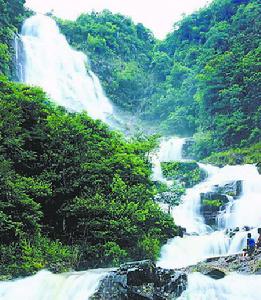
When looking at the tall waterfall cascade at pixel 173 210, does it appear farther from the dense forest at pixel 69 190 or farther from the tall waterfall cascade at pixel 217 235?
the dense forest at pixel 69 190

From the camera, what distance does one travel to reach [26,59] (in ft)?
129

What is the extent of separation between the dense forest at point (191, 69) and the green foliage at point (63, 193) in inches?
783

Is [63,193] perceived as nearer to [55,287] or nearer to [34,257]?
[34,257]

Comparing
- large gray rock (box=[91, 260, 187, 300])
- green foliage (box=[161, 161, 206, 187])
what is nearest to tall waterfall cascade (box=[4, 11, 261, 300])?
large gray rock (box=[91, 260, 187, 300])

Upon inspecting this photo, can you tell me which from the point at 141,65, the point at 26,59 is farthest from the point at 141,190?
the point at 141,65

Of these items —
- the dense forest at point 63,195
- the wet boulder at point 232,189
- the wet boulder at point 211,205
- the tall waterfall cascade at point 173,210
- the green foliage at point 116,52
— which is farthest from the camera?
the green foliage at point 116,52

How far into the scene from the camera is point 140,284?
34.6ft

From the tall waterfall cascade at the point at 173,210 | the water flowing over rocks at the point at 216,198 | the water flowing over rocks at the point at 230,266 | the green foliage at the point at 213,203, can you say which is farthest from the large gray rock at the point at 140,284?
the green foliage at the point at 213,203

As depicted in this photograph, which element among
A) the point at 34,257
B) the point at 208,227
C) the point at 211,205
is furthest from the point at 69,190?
the point at 211,205

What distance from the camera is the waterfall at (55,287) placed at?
35.1ft

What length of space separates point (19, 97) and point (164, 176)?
1449 centimetres

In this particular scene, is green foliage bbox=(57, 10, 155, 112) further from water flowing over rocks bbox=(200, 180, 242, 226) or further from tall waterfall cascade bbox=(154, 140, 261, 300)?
water flowing over rocks bbox=(200, 180, 242, 226)

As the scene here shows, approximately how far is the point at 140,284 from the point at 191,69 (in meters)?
38.1

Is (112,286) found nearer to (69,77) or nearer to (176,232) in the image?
(176,232)
